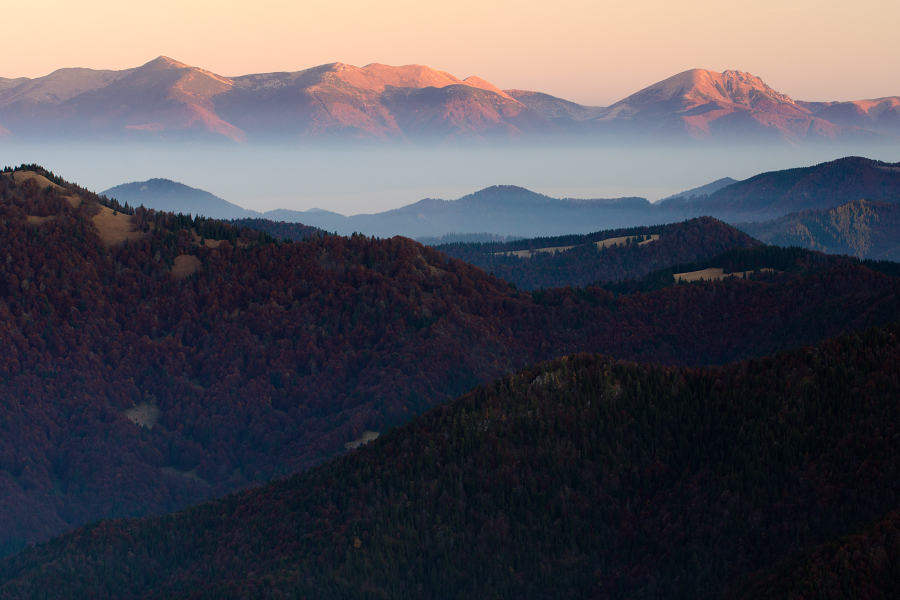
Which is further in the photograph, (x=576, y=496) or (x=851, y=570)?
(x=576, y=496)

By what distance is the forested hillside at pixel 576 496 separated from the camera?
103312 millimetres

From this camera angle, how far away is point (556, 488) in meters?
127

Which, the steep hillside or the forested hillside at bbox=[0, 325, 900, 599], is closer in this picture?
the steep hillside

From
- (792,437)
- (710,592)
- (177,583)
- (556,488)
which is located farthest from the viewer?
(177,583)

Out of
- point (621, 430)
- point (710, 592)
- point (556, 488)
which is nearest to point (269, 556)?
point (556, 488)

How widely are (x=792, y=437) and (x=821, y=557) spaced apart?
110 feet

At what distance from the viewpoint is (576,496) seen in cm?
12425

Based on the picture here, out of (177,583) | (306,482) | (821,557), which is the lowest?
(177,583)

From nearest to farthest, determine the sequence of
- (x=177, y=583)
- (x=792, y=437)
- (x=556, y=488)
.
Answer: (x=792, y=437), (x=556, y=488), (x=177, y=583)

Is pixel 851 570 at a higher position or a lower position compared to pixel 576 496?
higher

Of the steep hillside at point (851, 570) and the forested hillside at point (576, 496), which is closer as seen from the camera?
the steep hillside at point (851, 570)

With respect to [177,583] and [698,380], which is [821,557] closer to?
[698,380]

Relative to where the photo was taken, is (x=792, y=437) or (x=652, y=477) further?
(x=652, y=477)

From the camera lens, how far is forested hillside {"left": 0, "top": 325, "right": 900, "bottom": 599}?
103 meters
